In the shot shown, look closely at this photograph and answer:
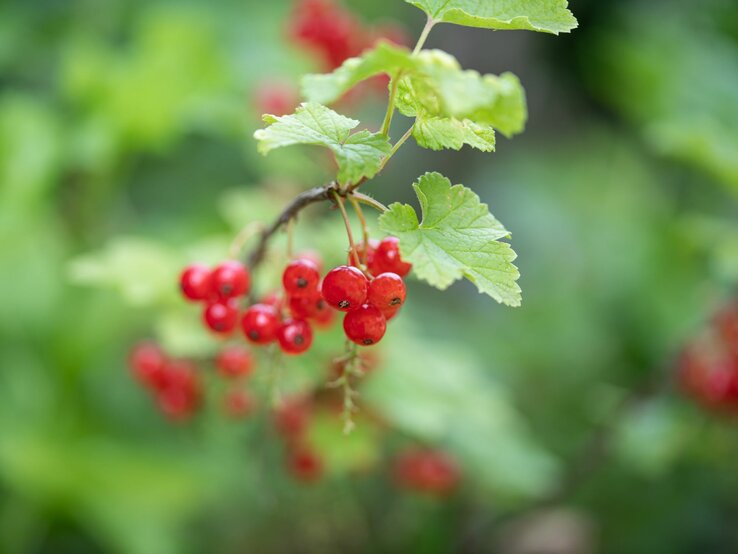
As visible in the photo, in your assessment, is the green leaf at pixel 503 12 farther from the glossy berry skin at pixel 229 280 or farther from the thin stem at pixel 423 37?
the glossy berry skin at pixel 229 280

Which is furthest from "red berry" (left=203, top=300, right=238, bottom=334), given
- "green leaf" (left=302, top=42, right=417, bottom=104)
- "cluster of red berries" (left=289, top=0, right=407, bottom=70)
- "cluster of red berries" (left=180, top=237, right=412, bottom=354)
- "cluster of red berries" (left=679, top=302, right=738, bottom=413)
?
"cluster of red berries" (left=679, top=302, right=738, bottom=413)

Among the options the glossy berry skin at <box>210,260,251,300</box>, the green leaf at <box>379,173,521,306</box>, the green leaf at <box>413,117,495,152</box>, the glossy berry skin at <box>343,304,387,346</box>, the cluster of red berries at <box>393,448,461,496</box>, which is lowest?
the cluster of red berries at <box>393,448,461,496</box>

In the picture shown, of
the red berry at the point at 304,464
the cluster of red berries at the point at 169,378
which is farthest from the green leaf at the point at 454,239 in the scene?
the red berry at the point at 304,464

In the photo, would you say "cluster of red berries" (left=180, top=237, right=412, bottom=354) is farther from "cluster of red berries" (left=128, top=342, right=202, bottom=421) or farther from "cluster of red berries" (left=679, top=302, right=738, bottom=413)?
"cluster of red berries" (left=679, top=302, right=738, bottom=413)

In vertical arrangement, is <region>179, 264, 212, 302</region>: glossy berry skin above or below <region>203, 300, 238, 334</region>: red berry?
above

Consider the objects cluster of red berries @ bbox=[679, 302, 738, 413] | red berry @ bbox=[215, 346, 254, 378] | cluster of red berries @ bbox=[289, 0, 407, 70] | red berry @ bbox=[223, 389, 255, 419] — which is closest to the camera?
red berry @ bbox=[215, 346, 254, 378]

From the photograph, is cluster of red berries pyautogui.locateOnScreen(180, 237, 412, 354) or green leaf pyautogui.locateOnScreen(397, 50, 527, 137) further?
cluster of red berries pyautogui.locateOnScreen(180, 237, 412, 354)

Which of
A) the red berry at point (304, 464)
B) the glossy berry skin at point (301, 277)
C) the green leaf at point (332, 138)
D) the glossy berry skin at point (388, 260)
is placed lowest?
the red berry at point (304, 464)
